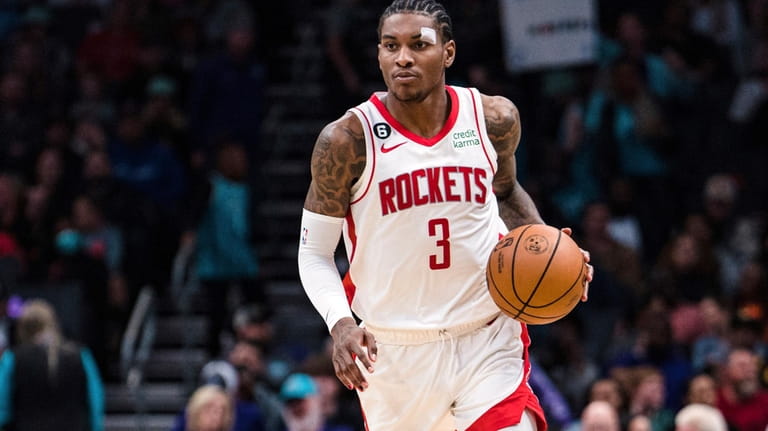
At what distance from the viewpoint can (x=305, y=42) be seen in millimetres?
15609

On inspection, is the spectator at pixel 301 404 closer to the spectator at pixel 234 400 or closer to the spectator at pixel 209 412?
the spectator at pixel 234 400

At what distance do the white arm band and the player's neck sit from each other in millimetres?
512

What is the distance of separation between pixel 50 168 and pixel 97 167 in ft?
1.73

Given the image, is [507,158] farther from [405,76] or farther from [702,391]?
[702,391]

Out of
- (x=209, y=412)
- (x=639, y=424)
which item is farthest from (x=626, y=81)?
(x=209, y=412)

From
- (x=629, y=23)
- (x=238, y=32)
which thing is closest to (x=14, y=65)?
(x=238, y=32)

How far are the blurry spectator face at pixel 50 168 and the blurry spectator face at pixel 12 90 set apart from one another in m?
1.51

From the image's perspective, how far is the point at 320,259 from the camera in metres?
5.95

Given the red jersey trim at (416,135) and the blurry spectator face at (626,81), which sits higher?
the red jersey trim at (416,135)

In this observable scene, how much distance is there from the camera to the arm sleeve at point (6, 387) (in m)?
9.99

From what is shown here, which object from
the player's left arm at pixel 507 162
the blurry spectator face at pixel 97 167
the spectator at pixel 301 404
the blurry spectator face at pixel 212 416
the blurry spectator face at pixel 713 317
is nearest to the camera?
the player's left arm at pixel 507 162

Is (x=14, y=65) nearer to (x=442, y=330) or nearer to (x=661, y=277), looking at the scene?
(x=661, y=277)

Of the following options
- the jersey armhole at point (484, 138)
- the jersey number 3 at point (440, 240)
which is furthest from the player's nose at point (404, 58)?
the jersey number 3 at point (440, 240)

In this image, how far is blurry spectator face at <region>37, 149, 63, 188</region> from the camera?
13.2 meters
